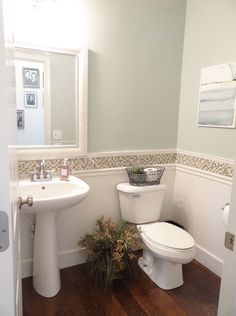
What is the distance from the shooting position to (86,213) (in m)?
2.15

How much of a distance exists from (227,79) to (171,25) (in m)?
0.78

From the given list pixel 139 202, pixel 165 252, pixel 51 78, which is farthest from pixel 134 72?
pixel 165 252

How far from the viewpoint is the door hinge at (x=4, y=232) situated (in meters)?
0.57

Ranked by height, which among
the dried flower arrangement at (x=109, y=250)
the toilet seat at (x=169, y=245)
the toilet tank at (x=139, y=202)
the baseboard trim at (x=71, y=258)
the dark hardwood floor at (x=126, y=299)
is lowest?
the dark hardwood floor at (x=126, y=299)

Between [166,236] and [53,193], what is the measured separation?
3.01 ft

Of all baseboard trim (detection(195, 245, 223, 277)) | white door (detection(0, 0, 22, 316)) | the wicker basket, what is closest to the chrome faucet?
the wicker basket

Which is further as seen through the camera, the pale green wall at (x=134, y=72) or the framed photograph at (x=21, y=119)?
the pale green wall at (x=134, y=72)

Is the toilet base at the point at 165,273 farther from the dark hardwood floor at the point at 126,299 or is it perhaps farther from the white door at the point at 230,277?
the white door at the point at 230,277

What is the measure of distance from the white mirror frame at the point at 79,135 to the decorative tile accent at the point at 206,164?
99cm

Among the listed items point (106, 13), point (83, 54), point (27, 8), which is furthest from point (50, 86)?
point (106, 13)

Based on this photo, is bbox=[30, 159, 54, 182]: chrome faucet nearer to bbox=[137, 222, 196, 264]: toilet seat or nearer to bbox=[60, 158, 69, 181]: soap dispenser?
bbox=[60, 158, 69, 181]: soap dispenser

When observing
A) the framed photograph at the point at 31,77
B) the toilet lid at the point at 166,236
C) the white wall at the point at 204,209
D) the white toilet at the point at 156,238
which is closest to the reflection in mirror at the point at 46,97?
the framed photograph at the point at 31,77

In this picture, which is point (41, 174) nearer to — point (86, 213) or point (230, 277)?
point (86, 213)

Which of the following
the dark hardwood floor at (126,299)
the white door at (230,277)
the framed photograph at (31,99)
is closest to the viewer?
the white door at (230,277)
